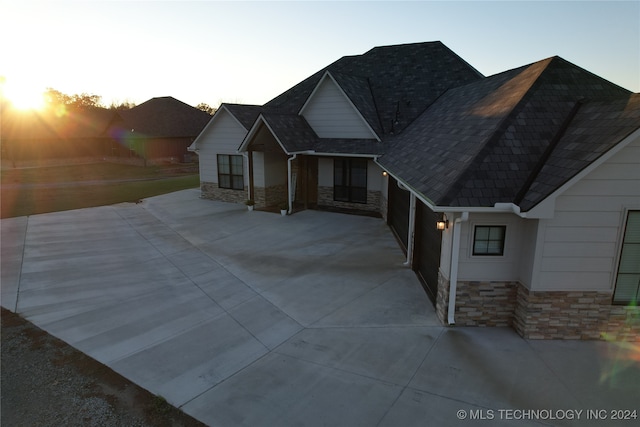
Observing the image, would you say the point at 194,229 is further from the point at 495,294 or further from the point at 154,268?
the point at 495,294

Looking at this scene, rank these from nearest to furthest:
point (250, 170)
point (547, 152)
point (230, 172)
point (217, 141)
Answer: point (547, 152)
point (250, 170)
point (217, 141)
point (230, 172)

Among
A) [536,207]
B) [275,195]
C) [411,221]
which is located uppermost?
[536,207]

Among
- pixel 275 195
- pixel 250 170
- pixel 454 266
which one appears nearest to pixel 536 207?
pixel 454 266

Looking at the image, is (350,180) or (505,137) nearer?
(505,137)

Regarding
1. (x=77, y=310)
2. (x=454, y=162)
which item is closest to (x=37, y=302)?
(x=77, y=310)

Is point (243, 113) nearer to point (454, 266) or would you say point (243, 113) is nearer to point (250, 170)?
point (250, 170)

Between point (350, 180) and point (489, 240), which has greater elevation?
point (350, 180)
